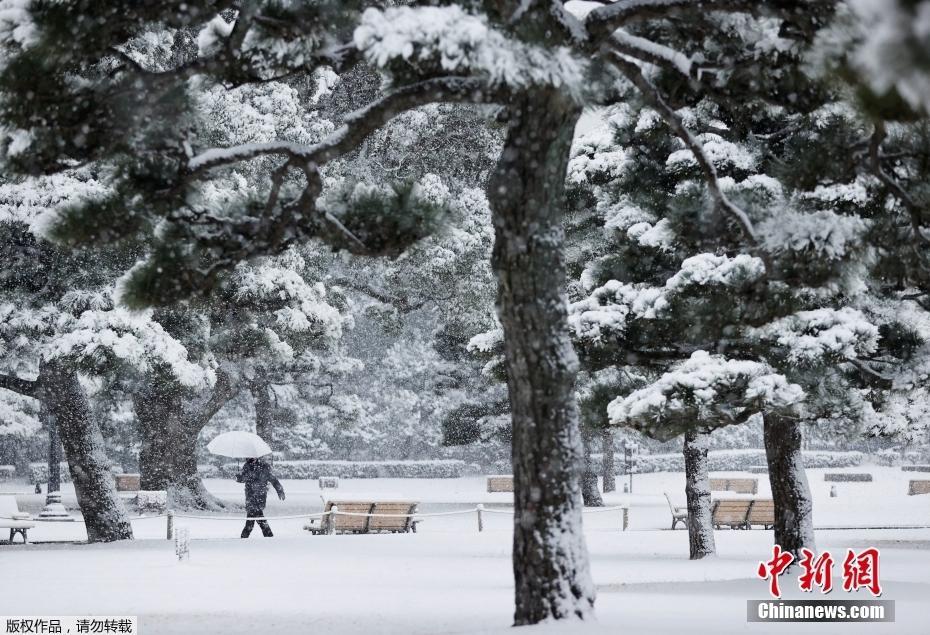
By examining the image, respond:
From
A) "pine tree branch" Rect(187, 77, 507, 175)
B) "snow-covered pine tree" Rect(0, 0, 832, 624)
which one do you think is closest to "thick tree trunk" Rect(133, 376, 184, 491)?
"snow-covered pine tree" Rect(0, 0, 832, 624)

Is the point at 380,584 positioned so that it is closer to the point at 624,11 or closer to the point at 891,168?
the point at 891,168

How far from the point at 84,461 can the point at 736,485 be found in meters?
22.8

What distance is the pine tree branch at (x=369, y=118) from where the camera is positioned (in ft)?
24.7

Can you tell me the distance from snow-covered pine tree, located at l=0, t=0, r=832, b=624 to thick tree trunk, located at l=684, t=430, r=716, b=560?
8.38 m

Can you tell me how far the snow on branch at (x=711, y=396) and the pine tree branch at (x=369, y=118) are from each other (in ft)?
14.2

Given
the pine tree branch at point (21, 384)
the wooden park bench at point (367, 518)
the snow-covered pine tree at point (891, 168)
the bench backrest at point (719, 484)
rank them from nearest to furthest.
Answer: the snow-covered pine tree at point (891, 168) < the pine tree branch at point (21, 384) < the wooden park bench at point (367, 518) < the bench backrest at point (719, 484)

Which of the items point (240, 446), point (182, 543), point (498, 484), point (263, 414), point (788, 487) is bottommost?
point (498, 484)

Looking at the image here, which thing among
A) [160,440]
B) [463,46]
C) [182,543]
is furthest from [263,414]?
[463,46]

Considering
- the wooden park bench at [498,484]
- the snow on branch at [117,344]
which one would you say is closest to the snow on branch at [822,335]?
the snow on branch at [117,344]

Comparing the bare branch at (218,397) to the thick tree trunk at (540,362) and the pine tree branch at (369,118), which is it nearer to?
the pine tree branch at (369,118)

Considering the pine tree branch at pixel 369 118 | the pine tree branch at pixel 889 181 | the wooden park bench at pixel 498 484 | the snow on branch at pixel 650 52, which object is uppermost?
the snow on branch at pixel 650 52

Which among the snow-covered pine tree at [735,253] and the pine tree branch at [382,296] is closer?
the snow-covered pine tree at [735,253]

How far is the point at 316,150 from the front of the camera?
786 cm

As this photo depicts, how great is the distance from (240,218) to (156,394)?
17.1 metres
